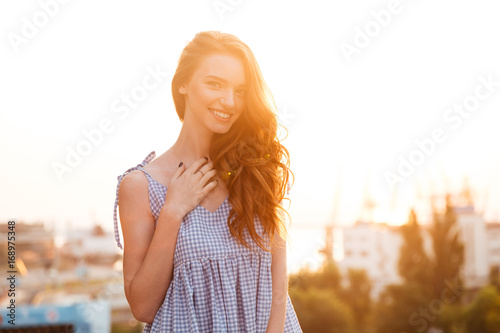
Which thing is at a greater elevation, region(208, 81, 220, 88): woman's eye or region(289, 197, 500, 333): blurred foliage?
region(208, 81, 220, 88): woman's eye

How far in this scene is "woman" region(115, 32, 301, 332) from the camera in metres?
1.30

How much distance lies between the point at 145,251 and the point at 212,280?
18 cm

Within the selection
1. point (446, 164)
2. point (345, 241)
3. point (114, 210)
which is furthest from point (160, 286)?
point (345, 241)

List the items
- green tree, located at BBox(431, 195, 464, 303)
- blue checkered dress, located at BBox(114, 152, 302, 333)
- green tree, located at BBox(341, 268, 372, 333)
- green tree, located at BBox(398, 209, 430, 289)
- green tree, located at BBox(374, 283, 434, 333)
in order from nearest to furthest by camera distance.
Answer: blue checkered dress, located at BBox(114, 152, 302, 333), green tree, located at BBox(374, 283, 434, 333), green tree, located at BBox(431, 195, 464, 303), green tree, located at BBox(398, 209, 430, 289), green tree, located at BBox(341, 268, 372, 333)

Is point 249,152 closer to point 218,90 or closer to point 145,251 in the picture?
point 218,90

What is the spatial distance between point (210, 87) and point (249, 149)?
0.69 feet

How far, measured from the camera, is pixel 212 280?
4.32ft

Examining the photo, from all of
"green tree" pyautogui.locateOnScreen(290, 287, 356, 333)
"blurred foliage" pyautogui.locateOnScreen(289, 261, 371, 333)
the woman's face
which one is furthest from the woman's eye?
"green tree" pyautogui.locateOnScreen(290, 287, 356, 333)

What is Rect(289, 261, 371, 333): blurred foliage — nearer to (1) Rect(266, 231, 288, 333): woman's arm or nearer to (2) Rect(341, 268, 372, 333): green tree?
(2) Rect(341, 268, 372, 333): green tree

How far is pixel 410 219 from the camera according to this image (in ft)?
89.2

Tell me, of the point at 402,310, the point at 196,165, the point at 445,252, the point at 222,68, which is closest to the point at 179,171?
the point at 196,165

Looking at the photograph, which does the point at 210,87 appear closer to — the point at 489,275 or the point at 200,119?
the point at 200,119

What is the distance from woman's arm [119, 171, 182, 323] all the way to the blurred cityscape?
1213 cm

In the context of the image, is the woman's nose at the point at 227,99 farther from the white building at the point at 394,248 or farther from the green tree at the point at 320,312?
the white building at the point at 394,248
